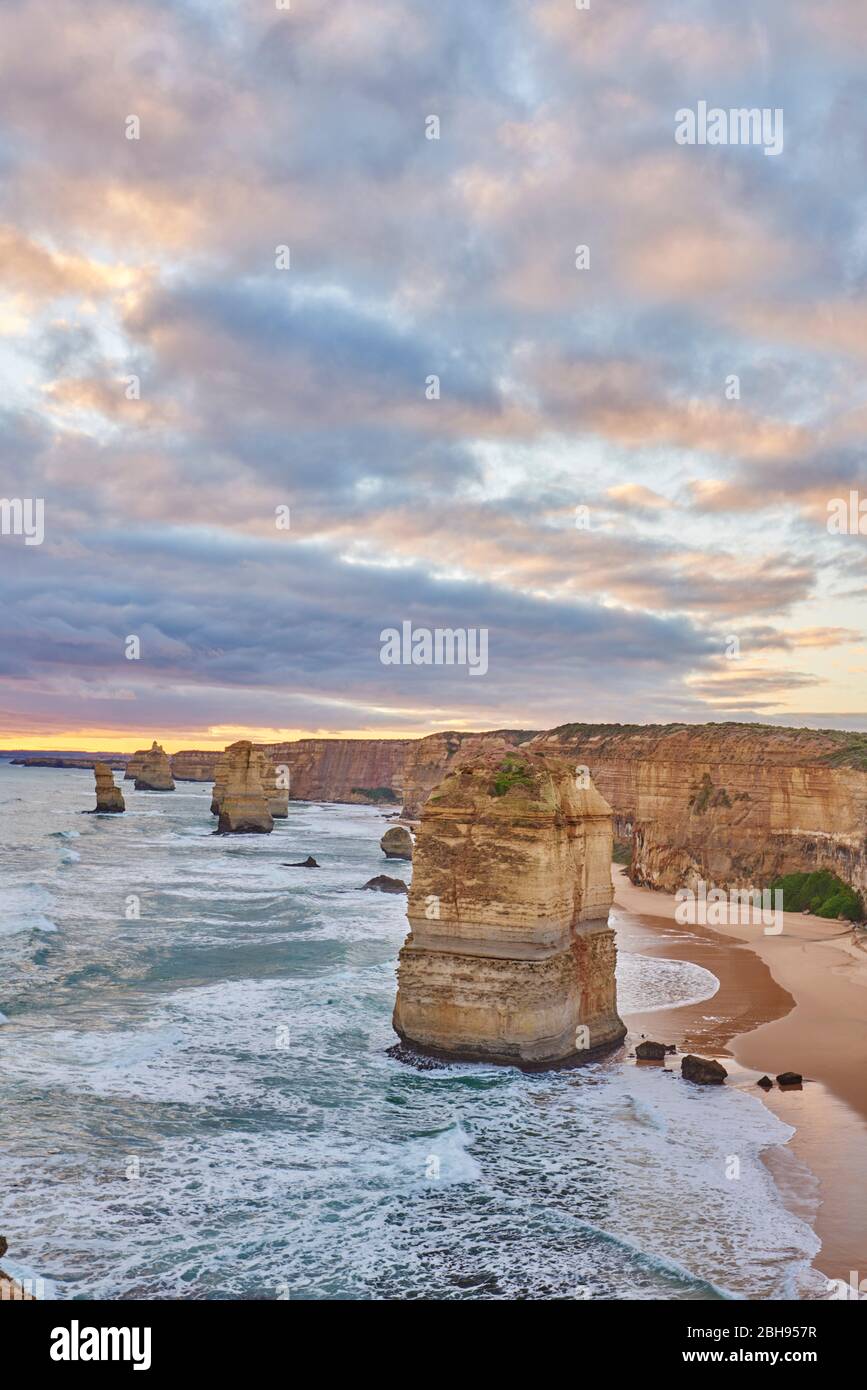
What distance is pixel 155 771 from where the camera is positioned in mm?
166625

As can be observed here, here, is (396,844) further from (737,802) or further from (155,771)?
(155,771)

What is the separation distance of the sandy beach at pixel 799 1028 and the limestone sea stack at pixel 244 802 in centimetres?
4681

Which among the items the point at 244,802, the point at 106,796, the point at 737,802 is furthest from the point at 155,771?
the point at 737,802

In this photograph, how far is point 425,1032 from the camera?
19531mm

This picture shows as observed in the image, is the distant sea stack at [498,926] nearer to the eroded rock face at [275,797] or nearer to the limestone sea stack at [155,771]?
the eroded rock face at [275,797]

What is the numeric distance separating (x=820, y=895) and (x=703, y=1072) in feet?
96.3

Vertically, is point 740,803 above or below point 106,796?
above

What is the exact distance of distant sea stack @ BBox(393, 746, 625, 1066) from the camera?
18.8m

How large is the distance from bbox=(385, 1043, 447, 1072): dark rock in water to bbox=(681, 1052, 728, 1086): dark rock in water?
5019mm

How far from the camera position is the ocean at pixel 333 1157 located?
11.6 meters

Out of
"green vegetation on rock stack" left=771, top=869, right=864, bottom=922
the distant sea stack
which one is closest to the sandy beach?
"green vegetation on rock stack" left=771, top=869, right=864, bottom=922

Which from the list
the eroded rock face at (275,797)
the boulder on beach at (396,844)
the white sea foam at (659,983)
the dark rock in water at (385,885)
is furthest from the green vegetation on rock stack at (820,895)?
the eroded rock face at (275,797)
